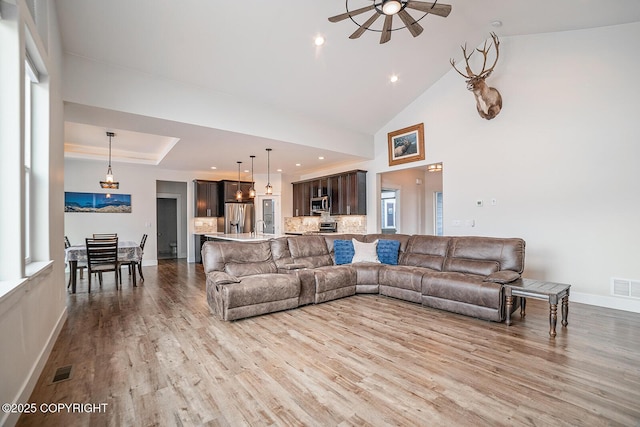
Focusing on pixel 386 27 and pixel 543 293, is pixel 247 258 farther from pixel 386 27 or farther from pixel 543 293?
pixel 543 293

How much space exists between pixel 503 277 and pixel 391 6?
10.6 ft

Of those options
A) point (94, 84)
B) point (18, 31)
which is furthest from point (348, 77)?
point (18, 31)

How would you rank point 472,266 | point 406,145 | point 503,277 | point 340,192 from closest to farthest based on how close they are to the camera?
point 503,277 < point 472,266 < point 406,145 < point 340,192

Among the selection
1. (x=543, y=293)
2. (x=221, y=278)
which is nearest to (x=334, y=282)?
(x=221, y=278)

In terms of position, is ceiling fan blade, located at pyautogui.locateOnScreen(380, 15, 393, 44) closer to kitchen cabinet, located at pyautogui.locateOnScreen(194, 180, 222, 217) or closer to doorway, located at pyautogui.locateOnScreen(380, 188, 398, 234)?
doorway, located at pyautogui.locateOnScreen(380, 188, 398, 234)

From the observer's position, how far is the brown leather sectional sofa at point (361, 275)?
3648mm

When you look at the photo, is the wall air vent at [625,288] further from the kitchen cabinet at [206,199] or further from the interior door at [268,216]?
the kitchen cabinet at [206,199]

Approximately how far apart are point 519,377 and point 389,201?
6.61m

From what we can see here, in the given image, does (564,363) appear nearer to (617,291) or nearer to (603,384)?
(603,384)

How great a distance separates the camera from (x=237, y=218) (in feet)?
30.2

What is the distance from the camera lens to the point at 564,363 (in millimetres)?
2525

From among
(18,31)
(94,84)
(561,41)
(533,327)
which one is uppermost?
(561,41)

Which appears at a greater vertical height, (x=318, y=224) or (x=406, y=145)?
(x=406, y=145)

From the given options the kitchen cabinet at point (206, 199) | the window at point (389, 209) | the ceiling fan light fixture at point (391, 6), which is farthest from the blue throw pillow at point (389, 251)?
the kitchen cabinet at point (206, 199)
